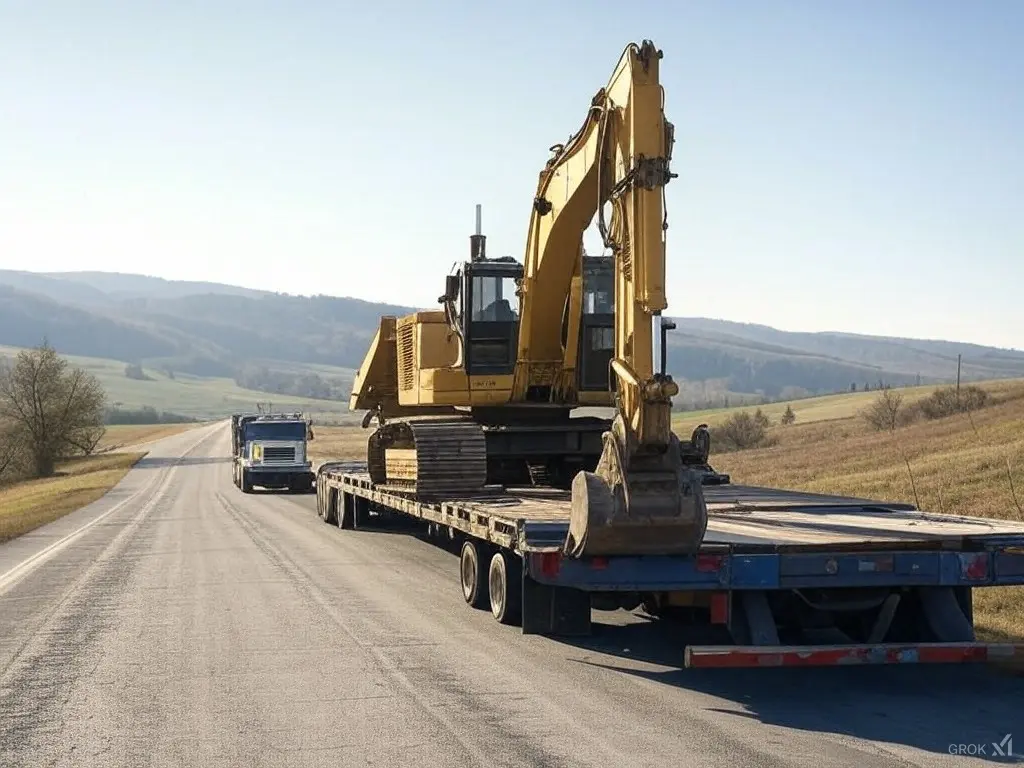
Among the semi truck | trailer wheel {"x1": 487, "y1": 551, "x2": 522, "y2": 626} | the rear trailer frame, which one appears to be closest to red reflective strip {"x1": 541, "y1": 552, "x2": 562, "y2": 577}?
the rear trailer frame

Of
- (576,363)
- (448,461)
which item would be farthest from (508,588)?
(576,363)

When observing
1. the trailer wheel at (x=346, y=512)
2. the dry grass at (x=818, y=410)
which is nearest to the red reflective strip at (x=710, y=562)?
the trailer wheel at (x=346, y=512)

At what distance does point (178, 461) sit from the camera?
73688mm

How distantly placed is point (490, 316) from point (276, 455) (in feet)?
89.9

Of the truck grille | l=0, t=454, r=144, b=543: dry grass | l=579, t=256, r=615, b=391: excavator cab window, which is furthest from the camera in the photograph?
the truck grille

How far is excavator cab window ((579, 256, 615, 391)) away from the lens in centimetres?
→ 1582

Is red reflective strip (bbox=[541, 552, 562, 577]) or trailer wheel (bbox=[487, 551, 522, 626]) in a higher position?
red reflective strip (bbox=[541, 552, 562, 577])

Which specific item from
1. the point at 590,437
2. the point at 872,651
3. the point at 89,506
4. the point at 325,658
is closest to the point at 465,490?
the point at 590,437

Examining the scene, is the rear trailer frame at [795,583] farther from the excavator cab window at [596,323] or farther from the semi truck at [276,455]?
the semi truck at [276,455]

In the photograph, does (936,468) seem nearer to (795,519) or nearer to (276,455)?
(795,519)

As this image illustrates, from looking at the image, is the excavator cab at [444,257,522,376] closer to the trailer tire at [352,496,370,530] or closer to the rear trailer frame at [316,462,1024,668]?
the rear trailer frame at [316,462,1024,668]

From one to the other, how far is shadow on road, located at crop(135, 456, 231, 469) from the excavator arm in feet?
193

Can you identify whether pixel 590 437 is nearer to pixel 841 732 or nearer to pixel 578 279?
pixel 578 279

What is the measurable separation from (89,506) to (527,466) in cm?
2318
